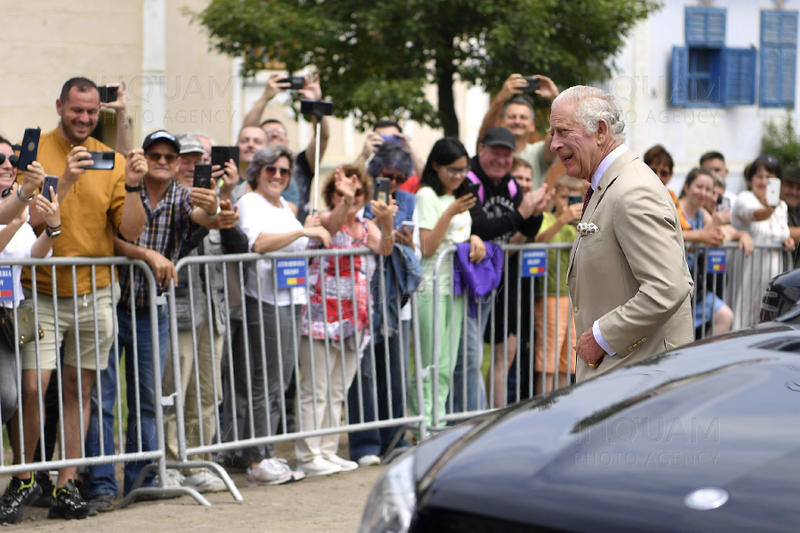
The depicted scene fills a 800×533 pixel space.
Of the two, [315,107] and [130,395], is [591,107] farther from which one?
[315,107]

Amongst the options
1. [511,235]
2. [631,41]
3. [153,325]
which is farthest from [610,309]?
[631,41]

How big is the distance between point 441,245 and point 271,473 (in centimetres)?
191

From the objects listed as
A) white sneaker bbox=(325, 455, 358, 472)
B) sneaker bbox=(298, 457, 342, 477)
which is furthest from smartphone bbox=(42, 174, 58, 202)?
white sneaker bbox=(325, 455, 358, 472)

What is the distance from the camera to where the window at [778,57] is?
95.2 ft

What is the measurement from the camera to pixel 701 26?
28203 millimetres

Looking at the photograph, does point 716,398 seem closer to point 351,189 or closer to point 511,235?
point 351,189

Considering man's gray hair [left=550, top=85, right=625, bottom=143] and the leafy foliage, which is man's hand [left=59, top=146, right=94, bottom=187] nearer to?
man's gray hair [left=550, top=85, right=625, bottom=143]

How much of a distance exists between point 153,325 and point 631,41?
71.5 feet

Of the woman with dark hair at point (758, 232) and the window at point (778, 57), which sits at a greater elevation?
the window at point (778, 57)

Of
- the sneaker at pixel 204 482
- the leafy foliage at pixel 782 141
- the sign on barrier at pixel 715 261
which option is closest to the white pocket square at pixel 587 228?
the sneaker at pixel 204 482

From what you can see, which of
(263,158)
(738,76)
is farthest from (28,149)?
(738,76)

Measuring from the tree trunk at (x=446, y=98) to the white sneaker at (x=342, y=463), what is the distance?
12848 millimetres

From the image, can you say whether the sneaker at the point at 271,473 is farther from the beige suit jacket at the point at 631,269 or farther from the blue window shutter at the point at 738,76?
the blue window shutter at the point at 738,76

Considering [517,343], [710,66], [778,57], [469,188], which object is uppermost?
[778,57]
